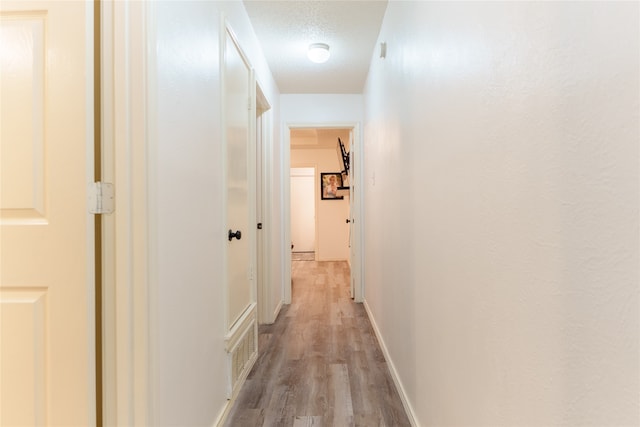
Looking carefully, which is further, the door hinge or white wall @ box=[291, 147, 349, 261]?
white wall @ box=[291, 147, 349, 261]

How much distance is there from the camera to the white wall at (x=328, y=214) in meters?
7.01

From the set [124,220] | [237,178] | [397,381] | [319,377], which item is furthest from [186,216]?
[397,381]

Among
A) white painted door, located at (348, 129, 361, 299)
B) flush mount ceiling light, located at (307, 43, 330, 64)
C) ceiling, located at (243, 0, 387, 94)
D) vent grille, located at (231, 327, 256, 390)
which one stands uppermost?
ceiling, located at (243, 0, 387, 94)

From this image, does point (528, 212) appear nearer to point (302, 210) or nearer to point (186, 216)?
point (186, 216)

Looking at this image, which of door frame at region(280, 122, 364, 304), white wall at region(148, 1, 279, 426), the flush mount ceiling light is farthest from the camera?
door frame at region(280, 122, 364, 304)

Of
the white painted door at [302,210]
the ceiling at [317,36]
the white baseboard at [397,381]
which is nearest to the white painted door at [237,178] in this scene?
the ceiling at [317,36]

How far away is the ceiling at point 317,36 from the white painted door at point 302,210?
4.90 metres

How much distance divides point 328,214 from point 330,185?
1.90 ft

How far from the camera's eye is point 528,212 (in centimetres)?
73

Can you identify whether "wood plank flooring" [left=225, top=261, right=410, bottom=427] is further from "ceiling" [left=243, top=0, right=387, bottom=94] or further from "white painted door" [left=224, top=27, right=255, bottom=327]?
"ceiling" [left=243, top=0, right=387, bottom=94]

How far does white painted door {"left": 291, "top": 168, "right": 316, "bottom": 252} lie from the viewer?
27.7ft

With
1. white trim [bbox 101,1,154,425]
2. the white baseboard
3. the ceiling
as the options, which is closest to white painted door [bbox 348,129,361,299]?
the ceiling

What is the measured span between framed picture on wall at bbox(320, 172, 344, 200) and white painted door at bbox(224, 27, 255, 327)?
4629 millimetres

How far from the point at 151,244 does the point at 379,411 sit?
1.48 meters
